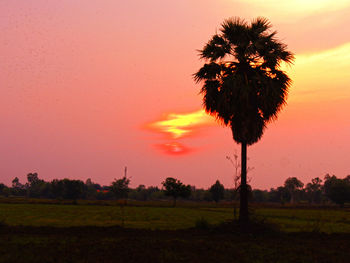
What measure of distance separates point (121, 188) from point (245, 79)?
83473 mm

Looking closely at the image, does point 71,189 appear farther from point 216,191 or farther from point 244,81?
point 244,81

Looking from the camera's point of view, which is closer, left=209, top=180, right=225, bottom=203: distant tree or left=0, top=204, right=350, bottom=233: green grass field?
left=0, top=204, right=350, bottom=233: green grass field

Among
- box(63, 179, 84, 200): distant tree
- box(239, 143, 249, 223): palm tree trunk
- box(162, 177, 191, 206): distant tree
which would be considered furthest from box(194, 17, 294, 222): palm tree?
box(63, 179, 84, 200): distant tree

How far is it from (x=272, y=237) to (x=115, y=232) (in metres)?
9.66

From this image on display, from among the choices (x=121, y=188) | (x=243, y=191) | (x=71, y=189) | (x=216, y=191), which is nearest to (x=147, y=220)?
(x=243, y=191)

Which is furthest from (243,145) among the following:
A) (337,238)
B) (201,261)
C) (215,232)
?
(201,261)

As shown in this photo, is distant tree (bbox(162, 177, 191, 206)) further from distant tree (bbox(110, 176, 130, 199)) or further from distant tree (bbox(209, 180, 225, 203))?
distant tree (bbox(209, 180, 225, 203))

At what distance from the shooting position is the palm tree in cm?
2309

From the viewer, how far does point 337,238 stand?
20328 mm

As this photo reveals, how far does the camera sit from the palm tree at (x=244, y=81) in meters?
23.1

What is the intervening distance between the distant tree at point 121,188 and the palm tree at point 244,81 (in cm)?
6474

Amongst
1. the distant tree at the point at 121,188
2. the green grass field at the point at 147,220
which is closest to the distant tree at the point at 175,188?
the distant tree at the point at 121,188

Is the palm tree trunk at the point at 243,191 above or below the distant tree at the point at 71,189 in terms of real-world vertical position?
above

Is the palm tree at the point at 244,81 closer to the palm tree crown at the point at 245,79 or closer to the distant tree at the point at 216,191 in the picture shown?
the palm tree crown at the point at 245,79
